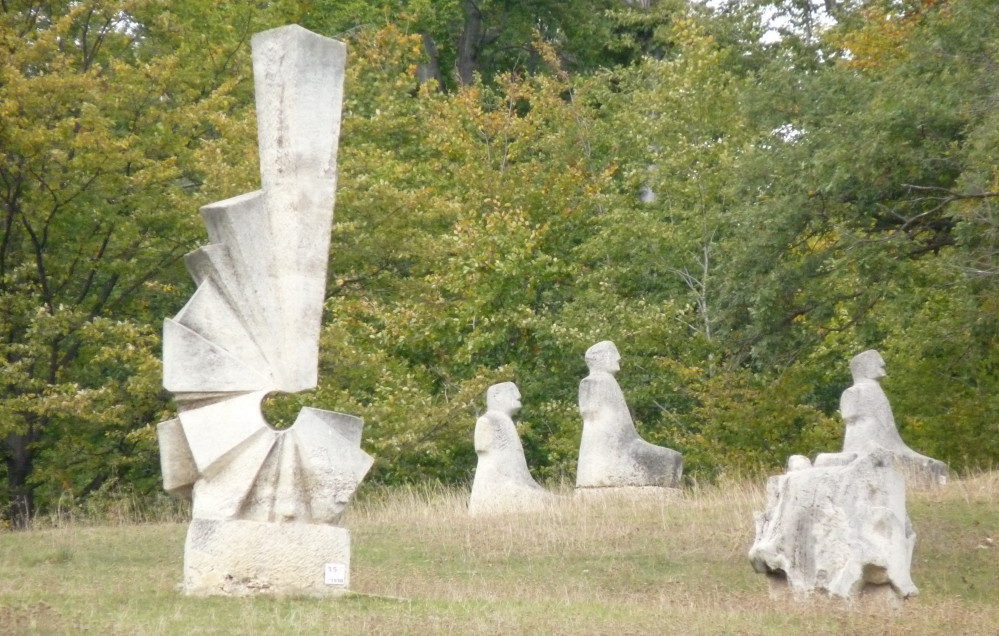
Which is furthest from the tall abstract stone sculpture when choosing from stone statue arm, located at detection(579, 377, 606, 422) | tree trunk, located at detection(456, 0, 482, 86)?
tree trunk, located at detection(456, 0, 482, 86)

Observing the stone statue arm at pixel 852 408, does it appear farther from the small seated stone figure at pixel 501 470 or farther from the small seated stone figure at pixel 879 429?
the small seated stone figure at pixel 501 470

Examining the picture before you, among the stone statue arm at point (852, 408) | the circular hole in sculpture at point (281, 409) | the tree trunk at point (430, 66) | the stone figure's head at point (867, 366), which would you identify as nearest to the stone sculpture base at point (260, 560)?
the stone statue arm at point (852, 408)

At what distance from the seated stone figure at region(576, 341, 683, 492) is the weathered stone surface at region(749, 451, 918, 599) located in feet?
27.2

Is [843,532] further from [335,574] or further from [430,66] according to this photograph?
[430,66]

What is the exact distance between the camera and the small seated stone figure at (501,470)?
19.8 m

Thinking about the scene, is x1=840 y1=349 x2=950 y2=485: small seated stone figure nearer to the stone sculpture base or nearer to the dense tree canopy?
the dense tree canopy

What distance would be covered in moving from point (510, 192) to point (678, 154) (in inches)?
153

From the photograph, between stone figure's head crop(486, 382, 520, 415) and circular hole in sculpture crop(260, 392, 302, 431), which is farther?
circular hole in sculpture crop(260, 392, 302, 431)

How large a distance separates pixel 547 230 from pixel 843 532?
20615mm

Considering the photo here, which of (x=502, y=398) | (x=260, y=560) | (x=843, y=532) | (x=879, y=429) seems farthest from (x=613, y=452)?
(x=260, y=560)

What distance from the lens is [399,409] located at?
80.4 ft

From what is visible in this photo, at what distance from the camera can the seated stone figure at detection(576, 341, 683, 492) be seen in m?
20.5

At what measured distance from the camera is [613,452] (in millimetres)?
20703

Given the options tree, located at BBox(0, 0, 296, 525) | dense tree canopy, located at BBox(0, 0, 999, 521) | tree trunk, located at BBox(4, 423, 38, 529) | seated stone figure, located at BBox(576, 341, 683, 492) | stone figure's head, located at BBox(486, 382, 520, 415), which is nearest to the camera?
dense tree canopy, located at BBox(0, 0, 999, 521)
